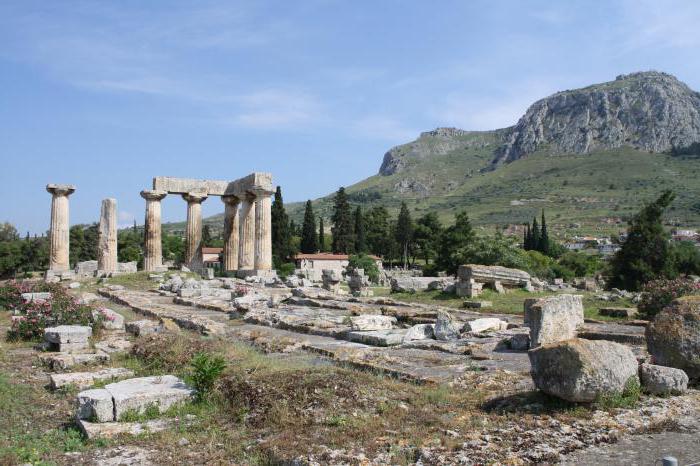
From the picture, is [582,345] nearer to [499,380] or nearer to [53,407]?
[499,380]

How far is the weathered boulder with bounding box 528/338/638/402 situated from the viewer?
6910 mm

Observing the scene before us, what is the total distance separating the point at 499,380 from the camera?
8.91 meters

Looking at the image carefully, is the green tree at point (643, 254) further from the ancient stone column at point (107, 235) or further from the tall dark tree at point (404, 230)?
the tall dark tree at point (404, 230)

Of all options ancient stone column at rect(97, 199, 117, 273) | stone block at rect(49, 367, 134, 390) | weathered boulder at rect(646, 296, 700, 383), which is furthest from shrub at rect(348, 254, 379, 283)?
weathered boulder at rect(646, 296, 700, 383)

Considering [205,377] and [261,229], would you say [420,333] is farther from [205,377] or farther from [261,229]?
[261,229]

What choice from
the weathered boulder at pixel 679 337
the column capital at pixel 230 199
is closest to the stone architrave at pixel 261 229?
the column capital at pixel 230 199

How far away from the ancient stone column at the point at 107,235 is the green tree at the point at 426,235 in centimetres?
4663

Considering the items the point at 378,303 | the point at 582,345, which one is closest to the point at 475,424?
the point at 582,345

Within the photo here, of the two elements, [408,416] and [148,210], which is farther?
[148,210]

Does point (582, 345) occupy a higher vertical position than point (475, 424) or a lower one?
higher

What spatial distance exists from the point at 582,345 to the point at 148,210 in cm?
3682

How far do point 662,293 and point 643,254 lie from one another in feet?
74.9

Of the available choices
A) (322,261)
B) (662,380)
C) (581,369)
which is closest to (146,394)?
(581,369)

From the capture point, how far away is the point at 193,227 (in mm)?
41188
